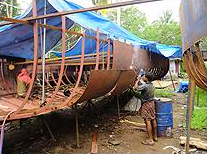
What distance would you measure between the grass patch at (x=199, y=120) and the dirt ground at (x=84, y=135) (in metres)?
0.34

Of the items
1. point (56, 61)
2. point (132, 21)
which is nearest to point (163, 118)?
point (56, 61)

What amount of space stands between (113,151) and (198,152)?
68.4 inches

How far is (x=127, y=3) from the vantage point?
271 centimetres

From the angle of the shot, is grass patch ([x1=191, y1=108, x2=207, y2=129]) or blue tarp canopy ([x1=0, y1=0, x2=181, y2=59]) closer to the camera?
blue tarp canopy ([x1=0, y1=0, x2=181, y2=59])

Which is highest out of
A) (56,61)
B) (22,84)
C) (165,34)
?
(165,34)

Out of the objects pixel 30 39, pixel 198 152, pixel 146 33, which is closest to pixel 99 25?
pixel 30 39

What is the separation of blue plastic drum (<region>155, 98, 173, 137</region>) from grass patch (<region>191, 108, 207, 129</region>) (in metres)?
1.01

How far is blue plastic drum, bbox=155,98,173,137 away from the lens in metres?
6.54

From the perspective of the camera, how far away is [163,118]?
21.5 ft

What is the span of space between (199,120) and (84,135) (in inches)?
134

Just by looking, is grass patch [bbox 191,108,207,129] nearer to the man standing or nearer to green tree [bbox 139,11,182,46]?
the man standing

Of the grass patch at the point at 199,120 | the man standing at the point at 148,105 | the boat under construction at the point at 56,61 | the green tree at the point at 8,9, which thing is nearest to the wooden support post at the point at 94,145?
the boat under construction at the point at 56,61

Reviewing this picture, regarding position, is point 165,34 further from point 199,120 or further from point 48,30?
point 48,30

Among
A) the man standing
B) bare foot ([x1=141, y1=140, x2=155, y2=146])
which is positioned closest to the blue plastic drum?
the man standing
